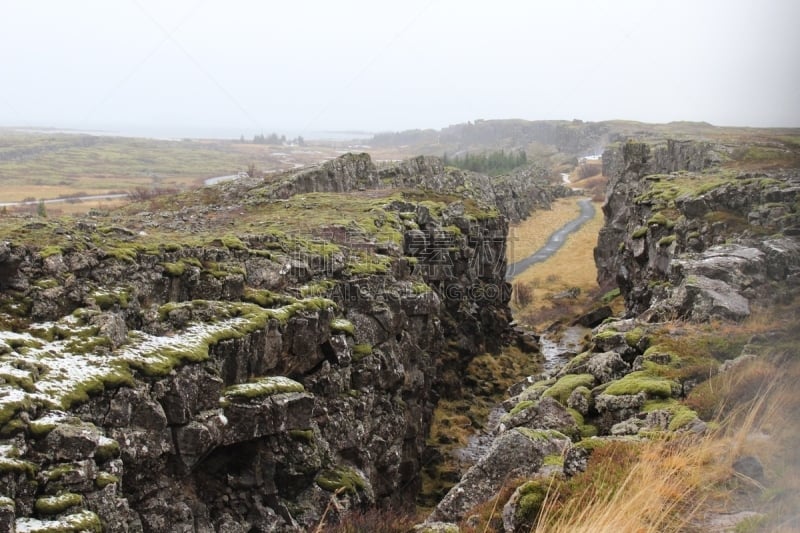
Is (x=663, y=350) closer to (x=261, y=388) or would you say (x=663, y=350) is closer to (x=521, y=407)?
(x=521, y=407)

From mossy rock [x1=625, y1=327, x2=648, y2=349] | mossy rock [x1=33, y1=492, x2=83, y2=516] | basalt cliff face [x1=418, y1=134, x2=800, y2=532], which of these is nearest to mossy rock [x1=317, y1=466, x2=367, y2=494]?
basalt cliff face [x1=418, y1=134, x2=800, y2=532]

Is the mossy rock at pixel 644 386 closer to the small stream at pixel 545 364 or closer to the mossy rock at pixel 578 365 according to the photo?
the mossy rock at pixel 578 365

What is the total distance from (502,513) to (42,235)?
2050cm

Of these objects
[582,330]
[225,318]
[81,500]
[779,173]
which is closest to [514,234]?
[582,330]

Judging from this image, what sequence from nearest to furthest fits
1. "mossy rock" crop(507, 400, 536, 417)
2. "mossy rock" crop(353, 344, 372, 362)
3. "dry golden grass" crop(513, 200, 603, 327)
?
"mossy rock" crop(507, 400, 536, 417) → "mossy rock" crop(353, 344, 372, 362) → "dry golden grass" crop(513, 200, 603, 327)

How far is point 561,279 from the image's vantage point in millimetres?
95125

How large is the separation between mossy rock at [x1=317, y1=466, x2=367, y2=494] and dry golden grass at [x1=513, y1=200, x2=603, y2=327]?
51650mm

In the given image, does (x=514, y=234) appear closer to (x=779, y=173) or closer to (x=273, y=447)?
(x=779, y=173)

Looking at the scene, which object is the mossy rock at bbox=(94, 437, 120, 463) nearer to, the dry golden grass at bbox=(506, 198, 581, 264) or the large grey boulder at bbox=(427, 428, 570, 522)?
the large grey boulder at bbox=(427, 428, 570, 522)

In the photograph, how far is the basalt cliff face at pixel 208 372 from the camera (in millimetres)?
16156

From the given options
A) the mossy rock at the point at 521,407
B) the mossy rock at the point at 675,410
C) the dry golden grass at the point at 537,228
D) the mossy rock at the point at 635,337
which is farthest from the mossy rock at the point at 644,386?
the dry golden grass at the point at 537,228

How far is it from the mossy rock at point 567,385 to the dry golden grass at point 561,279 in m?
51.6

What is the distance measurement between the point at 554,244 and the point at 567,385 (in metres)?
102

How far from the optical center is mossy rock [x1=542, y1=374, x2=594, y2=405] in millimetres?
22281
